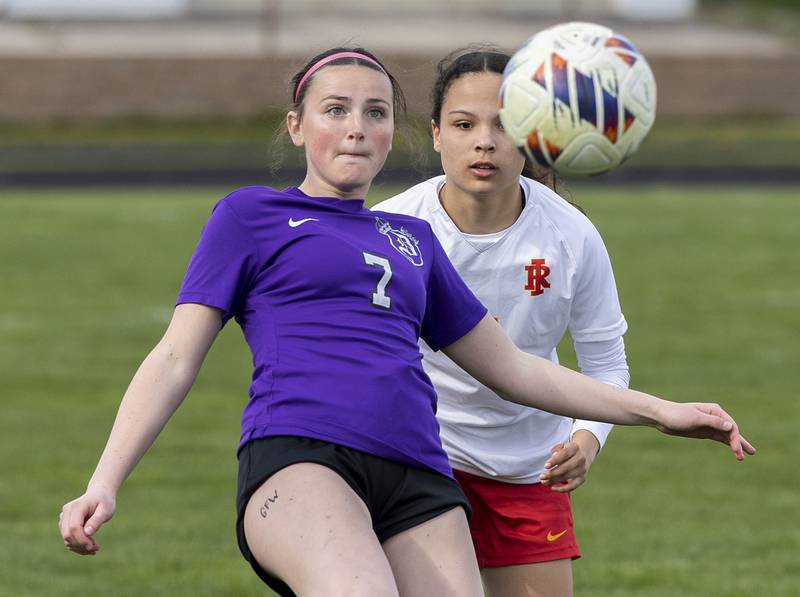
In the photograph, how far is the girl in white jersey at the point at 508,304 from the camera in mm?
4703

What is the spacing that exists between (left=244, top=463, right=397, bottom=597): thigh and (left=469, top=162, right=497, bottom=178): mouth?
4.52 feet

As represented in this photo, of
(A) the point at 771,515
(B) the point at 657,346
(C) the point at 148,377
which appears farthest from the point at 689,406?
(B) the point at 657,346

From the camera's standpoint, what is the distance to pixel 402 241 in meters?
4.05

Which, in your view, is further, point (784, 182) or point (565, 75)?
point (784, 182)

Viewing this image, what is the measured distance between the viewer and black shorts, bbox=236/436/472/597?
3.66 m

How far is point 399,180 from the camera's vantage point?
952 inches

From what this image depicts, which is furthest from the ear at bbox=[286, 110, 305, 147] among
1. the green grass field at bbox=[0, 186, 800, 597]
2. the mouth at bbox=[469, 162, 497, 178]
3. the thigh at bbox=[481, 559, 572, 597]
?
the green grass field at bbox=[0, 186, 800, 597]

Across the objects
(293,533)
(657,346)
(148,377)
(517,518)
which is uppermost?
(148,377)

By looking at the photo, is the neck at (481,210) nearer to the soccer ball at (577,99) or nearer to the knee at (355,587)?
the soccer ball at (577,99)

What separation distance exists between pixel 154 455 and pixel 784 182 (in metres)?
17.0

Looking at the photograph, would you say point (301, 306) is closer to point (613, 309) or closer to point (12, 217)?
point (613, 309)

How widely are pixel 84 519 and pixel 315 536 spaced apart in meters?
0.53

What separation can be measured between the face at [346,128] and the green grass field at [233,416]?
10.8 ft

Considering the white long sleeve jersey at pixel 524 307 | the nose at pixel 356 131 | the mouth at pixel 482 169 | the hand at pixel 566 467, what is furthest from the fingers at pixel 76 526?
the mouth at pixel 482 169
